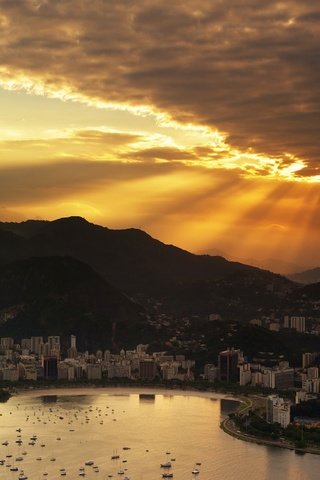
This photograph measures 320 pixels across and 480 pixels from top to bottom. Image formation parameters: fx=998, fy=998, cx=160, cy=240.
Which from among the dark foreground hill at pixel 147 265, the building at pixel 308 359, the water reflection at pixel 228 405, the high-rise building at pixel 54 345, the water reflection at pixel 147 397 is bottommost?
the water reflection at pixel 228 405

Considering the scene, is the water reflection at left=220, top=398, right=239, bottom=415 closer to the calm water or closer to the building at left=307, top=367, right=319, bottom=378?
the calm water

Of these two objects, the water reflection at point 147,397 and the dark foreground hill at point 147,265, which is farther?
the dark foreground hill at point 147,265

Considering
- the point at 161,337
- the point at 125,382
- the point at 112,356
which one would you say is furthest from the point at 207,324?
the point at 125,382

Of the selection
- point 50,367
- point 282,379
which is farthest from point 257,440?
point 50,367

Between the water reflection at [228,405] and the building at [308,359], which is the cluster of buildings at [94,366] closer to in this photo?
the building at [308,359]

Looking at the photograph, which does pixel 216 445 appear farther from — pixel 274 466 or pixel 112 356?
pixel 112 356

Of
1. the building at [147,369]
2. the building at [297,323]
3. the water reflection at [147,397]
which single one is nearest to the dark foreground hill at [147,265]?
the building at [297,323]
